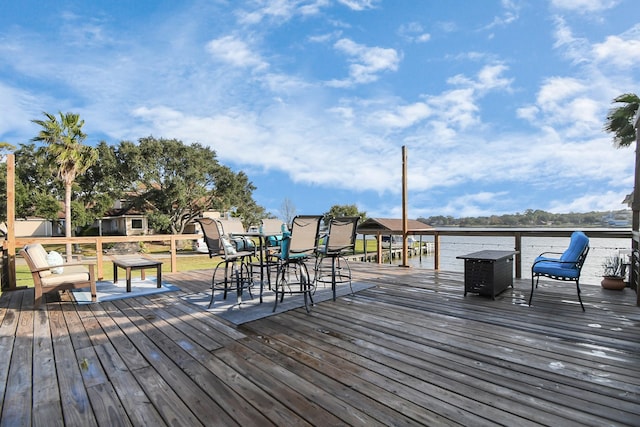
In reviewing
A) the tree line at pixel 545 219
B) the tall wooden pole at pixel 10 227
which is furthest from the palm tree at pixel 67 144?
the tree line at pixel 545 219

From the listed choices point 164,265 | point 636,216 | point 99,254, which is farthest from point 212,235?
point 164,265

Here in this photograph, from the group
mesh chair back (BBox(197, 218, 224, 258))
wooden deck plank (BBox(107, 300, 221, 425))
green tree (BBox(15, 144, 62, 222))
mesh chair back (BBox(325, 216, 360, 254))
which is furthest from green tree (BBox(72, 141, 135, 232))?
wooden deck plank (BBox(107, 300, 221, 425))

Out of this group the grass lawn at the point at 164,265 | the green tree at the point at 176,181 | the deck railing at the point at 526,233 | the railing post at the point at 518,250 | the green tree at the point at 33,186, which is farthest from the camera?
the green tree at the point at 176,181

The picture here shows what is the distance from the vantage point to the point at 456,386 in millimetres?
1958

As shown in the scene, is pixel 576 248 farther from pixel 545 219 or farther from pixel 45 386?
pixel 45 386

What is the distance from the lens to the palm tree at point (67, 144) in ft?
52.7

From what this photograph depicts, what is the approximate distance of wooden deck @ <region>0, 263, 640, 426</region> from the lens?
1707 millimetres

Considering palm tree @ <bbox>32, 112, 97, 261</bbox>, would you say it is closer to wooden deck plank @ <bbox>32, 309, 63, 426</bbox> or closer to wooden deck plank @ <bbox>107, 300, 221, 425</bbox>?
wooden deck plank @ <bbox>32, 309, 63, 426</bbox>

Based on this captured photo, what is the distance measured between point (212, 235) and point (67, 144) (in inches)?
707

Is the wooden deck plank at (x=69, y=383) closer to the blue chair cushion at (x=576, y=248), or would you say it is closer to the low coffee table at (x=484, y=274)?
the low coffee table at (x=484, y=274)

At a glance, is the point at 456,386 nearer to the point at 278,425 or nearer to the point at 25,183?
the point at 278,425

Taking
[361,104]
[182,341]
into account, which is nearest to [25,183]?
[361,104]

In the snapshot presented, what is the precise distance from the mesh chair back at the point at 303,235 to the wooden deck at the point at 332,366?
73 centimetres

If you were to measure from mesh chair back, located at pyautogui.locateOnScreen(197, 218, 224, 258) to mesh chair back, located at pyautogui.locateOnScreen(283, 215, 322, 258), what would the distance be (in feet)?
2.96
